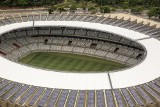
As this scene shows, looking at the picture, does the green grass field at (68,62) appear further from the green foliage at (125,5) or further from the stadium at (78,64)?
the green foliage at (125,5)

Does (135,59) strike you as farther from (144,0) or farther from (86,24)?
(144,0)

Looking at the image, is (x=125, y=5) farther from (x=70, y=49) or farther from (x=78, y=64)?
(x=78, y=64)

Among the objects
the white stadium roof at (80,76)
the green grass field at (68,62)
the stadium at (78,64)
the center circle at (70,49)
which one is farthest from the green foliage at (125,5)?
the white stadium roof at (80,76)

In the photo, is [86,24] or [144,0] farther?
[144,0]

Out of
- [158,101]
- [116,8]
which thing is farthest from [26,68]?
[116,8]

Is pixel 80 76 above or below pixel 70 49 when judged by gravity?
above

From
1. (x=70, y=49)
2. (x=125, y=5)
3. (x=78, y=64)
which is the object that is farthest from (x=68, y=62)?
(x=125, y=5)

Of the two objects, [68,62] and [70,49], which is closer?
[68,62]

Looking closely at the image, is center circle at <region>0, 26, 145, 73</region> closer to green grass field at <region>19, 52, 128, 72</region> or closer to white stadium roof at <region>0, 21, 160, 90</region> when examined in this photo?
green grass field at <region>19, 52, 128, 72</region>
